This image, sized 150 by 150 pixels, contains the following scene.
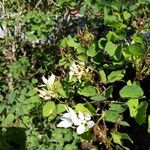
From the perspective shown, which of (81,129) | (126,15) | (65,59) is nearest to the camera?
(81,129)

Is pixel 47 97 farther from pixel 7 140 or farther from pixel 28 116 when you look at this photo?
pixel 7 140

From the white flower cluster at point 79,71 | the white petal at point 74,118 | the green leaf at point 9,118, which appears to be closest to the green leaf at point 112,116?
the white petal at point 74,118

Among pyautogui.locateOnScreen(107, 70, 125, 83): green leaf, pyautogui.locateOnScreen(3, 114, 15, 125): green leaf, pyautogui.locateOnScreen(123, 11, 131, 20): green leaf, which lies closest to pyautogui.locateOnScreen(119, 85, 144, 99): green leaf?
pyautogui.locateOnScreen(107, 70, 125, 83): green leaf

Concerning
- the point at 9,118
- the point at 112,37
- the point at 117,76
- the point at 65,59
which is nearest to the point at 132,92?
the point at 117,76

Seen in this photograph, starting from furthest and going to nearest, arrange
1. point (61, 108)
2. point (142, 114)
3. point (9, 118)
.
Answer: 1. point (9, 118)
2. point (61, 108)
3. point (142, 114)

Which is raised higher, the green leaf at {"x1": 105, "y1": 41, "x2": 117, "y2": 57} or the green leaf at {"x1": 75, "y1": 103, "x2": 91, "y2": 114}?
the green leaf at {"x1": 105, "y1": 41, "x2": 117, "y2": 57}

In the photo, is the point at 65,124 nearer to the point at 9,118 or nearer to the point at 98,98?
the point at 98,98

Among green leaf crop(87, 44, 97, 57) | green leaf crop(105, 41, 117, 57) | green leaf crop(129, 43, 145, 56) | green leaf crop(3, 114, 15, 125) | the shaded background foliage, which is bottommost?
green leaf crop(3, 114, 15, 125)

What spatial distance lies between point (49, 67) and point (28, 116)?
646 millimetres

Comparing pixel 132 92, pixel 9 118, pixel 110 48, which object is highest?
pixel 110 48

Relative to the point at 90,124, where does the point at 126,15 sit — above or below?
above

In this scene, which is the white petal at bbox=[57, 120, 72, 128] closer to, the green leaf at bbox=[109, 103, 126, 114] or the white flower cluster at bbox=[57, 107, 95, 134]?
the white flower cluster at bbox=[57, 107, 95, 134]

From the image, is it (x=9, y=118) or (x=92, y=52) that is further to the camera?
(x=9, y=118)

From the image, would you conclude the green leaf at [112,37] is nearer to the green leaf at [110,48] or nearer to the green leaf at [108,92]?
the green leaf at [110,48]
